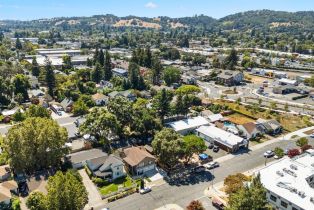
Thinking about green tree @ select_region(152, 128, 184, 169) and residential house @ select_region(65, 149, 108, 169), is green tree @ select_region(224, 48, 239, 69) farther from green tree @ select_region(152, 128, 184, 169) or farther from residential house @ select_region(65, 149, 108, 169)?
residential house @ select_region(65, 149, 108, 169)

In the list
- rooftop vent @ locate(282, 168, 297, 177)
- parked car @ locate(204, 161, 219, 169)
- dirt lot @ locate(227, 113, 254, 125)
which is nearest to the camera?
rooftop vent @ locate(282, 168, 297, 177)

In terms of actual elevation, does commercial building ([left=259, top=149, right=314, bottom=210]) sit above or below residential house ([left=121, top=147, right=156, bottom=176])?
above

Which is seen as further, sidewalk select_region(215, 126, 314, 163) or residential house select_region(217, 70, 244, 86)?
residential house select_region(217, 70, 244, 86)

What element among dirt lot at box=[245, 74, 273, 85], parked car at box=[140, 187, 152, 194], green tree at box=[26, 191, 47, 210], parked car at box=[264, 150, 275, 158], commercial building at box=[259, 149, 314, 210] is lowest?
dirt lot at box=[245, 74, 273, 85]

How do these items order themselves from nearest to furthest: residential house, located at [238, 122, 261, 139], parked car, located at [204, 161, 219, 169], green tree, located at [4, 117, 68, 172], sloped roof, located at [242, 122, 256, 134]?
green tree, located at [4, 117, 68, 172], parked car, located at [204, 161, 219, 169], residential house, located at [238, 122, 261, 139], sloped roof, located at [242, 122, 256, 134]

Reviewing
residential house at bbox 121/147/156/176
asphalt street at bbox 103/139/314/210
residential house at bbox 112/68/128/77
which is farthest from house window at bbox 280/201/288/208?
residential house at bbox 112/68/128/77
